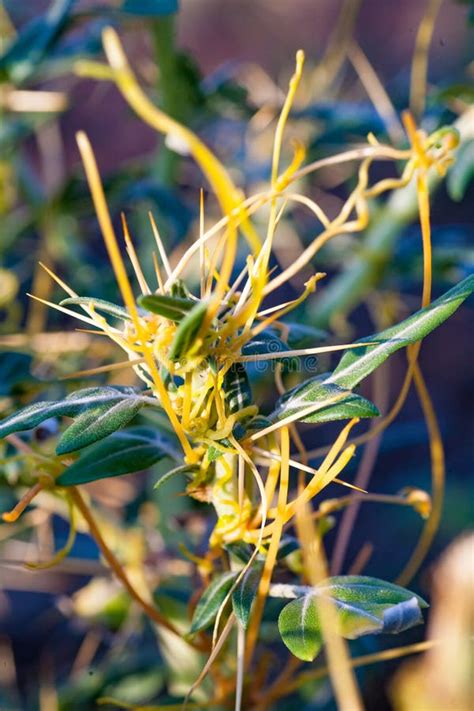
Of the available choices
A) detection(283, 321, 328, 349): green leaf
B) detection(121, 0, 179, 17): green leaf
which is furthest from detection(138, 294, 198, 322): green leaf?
detection(121, 0, 179, 17): green leaf

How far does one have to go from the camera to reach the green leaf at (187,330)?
26 centimetres

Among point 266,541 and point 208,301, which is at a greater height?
point 208,301

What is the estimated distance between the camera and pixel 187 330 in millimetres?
263

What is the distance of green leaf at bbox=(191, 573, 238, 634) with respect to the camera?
330 millimetres

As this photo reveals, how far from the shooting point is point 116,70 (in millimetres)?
231

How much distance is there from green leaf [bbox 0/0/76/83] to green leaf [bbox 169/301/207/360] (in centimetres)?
37

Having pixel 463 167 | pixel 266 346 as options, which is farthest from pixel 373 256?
pixel 266 346

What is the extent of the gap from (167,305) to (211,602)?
0.45ft

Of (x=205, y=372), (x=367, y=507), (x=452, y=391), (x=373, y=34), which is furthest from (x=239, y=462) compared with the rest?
(x=373, y=34)

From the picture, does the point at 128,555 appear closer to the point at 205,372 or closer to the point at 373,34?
the point at 205,372

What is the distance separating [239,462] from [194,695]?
0.26m

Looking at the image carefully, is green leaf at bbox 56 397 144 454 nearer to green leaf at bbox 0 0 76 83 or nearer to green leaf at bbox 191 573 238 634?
green leaf at bbox 191 573 238 634

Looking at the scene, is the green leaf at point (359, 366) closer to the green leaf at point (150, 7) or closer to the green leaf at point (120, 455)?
the green leaf at point (120, 455)

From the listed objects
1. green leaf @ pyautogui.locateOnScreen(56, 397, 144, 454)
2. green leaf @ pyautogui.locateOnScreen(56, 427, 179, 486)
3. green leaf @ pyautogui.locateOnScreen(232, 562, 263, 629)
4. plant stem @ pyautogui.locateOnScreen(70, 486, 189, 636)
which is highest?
green leaf @ pyautogui.locateOnScreen(56, 397, 144, 454)
